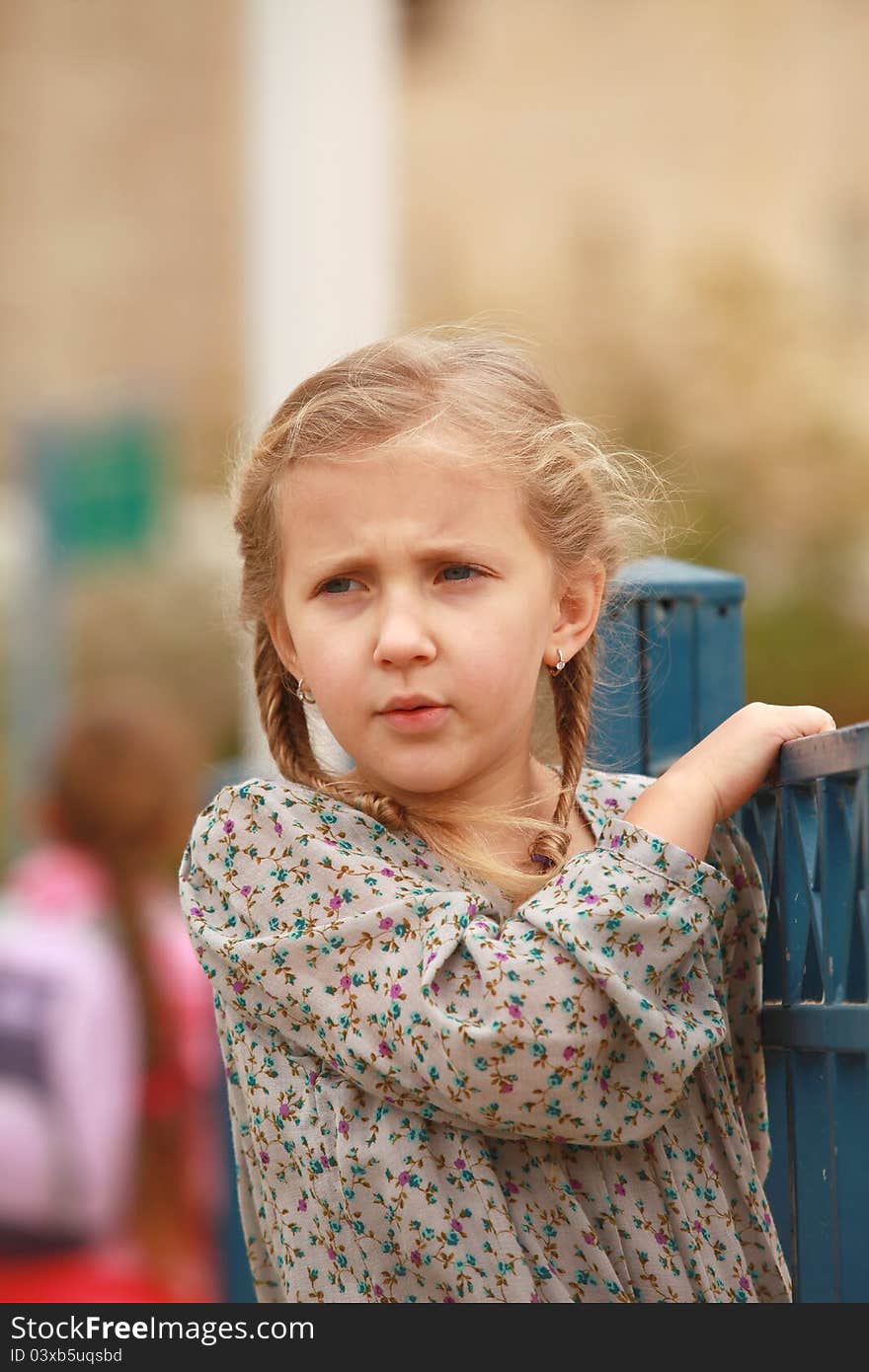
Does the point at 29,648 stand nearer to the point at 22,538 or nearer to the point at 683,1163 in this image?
the point at 22,538

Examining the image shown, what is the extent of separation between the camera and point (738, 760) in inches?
60.6

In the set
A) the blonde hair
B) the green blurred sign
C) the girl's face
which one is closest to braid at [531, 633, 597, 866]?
the blonde hair

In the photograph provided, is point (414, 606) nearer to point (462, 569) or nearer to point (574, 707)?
point (462, 569)

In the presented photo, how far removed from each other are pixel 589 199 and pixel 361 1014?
10.0 metres

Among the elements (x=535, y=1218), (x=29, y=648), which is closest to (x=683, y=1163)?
(x=535, y=1218)

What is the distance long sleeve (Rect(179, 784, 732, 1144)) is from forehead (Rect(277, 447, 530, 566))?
0.81ft

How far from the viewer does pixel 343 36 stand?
591 centimetres

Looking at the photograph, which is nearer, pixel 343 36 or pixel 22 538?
pixel 343 36

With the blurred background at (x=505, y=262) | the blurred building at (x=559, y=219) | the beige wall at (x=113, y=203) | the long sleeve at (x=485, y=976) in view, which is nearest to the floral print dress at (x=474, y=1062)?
the long sleeve at (x=485, y=976)

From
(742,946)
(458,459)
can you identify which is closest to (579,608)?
(458,459)

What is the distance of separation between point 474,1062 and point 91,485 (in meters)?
6.20

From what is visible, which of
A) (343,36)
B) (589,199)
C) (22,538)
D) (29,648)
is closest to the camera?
(343,36)

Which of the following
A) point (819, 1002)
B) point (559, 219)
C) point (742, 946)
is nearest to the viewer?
point (819, 1002)

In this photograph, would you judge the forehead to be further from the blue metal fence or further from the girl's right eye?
the blue metal fence
